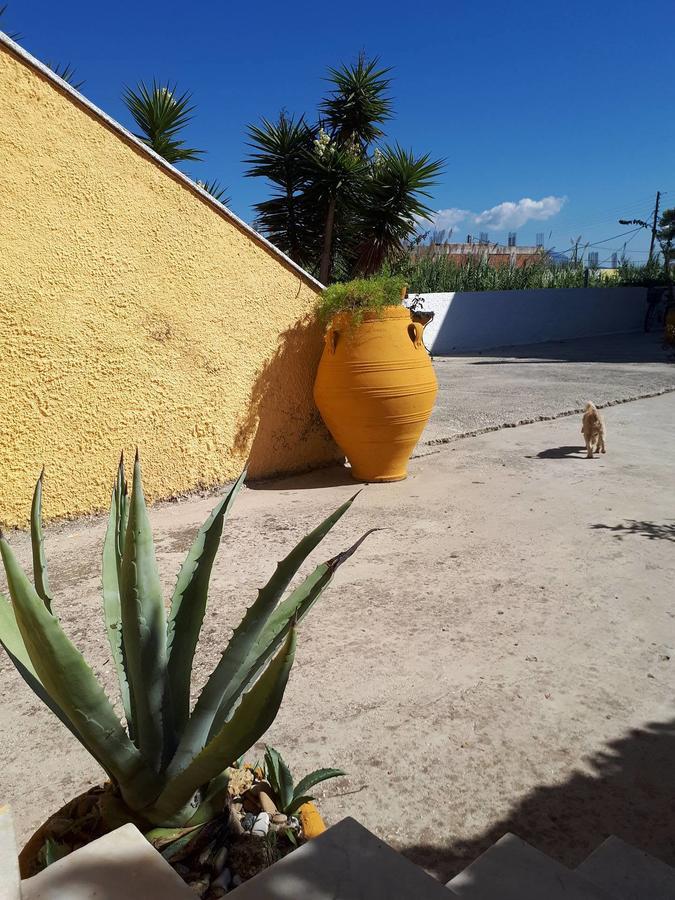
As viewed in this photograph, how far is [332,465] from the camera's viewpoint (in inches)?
221

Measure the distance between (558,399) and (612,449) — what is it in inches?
96.9

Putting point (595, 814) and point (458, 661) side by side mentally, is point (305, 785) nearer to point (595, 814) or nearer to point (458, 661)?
point (595, 814)

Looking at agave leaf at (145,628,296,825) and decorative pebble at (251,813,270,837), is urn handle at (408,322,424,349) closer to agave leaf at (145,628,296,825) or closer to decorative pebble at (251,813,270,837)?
decorative pebble at (251,813,270,837)

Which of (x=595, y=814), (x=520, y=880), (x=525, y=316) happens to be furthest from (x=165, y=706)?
(x=525, y=316)

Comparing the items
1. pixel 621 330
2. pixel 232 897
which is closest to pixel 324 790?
pixel 232 897

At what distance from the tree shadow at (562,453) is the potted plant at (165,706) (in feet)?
15.5

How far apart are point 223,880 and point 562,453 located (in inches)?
202

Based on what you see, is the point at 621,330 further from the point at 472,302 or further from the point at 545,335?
the point at 472,302

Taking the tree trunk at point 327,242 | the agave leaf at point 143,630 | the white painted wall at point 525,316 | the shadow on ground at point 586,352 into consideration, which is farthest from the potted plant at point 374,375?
the white painted wall at point 525,316

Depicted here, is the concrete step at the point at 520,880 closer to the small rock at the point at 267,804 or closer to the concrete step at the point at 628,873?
the concrete step at the point at 628,873

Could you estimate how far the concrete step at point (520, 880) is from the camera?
43.8 inches

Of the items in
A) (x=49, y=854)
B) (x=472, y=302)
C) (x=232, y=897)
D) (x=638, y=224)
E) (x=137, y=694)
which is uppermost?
(x=638, y=224)

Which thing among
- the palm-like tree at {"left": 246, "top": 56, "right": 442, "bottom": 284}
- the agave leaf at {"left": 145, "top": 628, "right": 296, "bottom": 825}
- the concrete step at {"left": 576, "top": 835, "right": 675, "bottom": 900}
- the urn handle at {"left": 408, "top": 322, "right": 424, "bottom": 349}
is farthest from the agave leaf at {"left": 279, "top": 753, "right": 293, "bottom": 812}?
the palm-like tree at {"left": 246, "top": 56, "right": 442, "bottom": 284}

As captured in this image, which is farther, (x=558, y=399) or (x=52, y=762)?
(x=558, y=399)
